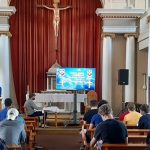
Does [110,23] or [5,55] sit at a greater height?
[110,23]

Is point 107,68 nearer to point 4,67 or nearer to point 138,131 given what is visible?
point 4,67

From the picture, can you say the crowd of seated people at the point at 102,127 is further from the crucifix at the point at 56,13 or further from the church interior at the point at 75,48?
the crucifix at the point at 56,13

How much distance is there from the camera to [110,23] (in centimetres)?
1441

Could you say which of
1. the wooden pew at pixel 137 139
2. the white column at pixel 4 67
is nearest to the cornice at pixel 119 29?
the white column at pixel 4 67

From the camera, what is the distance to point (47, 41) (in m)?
15.4

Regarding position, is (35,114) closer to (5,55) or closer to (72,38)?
(5,55)

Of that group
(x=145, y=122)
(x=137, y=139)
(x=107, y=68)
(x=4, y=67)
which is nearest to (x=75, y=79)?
(x=107, y=68)

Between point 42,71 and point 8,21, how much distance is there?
2297 millimetres

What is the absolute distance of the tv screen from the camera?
40.3ft

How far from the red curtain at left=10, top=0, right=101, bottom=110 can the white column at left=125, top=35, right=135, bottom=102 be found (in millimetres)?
1273

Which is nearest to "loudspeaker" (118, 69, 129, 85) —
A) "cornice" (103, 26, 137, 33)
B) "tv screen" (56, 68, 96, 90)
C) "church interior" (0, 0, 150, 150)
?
→ "church interior" (0, 0, 150, 150)

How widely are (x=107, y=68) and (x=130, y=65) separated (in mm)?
827

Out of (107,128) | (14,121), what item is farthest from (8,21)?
(107,128)

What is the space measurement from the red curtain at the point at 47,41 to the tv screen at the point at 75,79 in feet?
9.54
